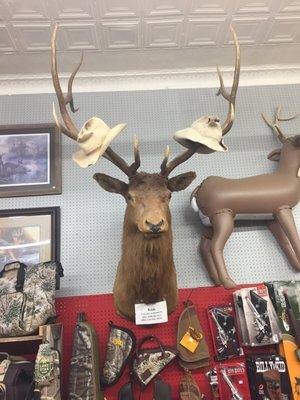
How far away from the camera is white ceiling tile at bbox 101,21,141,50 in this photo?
265 cm

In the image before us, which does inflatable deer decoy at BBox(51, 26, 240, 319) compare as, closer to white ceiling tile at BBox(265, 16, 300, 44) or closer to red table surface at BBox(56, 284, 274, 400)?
red table surface at BBox(56, 284, 274, 400)

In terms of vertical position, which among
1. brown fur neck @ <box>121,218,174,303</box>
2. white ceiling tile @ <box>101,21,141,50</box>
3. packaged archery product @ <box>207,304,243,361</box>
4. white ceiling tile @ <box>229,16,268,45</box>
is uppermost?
white ceiling tile @ <box>229,16,268,45</box>

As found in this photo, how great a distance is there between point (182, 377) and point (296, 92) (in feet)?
7.52

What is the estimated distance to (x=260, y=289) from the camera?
2.40 metres

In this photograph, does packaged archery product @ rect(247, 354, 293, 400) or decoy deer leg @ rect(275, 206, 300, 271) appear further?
decoy deer leg @ rect(275, 206, 300, 271)

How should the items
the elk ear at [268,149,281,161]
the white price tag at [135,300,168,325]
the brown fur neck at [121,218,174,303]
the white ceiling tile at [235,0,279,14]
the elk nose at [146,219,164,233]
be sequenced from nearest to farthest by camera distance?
the elk nose at [146,219,164,233], the brown fur neck at [121,218,174,303], the white price tag at [135,300,168,325], the white ceiling tile at [235,0,279,14], the elk ear at [268,149,281,161]

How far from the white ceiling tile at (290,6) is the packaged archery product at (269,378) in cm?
221

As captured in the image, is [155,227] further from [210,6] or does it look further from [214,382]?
[210,6]

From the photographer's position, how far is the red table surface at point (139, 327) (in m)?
2.28

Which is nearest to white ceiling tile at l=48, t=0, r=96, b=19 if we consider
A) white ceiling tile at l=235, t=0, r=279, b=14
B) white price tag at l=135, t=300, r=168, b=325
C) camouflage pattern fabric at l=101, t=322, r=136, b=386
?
white ceiling tile at l=235, t=0, r=279, b=14

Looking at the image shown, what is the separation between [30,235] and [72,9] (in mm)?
1490

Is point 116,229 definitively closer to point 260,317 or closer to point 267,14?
point 260,317

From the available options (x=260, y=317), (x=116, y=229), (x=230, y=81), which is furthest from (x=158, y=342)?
(x=230, y=81)

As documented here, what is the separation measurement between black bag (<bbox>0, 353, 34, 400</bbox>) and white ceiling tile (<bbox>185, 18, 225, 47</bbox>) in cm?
234
